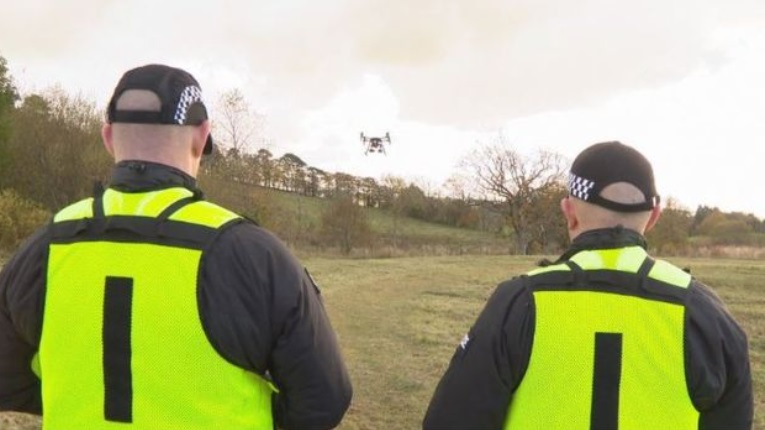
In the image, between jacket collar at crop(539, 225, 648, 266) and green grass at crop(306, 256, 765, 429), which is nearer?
jacket collar at crop(539, 225, 648, 266)

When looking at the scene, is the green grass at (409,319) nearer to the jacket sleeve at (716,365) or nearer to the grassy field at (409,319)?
the grassy field at (409,319)

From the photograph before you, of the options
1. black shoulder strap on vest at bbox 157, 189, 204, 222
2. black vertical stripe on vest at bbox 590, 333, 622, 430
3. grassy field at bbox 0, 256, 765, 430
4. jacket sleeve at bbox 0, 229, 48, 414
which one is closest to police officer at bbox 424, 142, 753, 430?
black vertical stripe on vest at bbox 590, 333, 622, 430

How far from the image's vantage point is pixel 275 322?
7.66ft

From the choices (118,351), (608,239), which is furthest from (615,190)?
(118,351)

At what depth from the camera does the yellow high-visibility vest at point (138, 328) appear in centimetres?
224

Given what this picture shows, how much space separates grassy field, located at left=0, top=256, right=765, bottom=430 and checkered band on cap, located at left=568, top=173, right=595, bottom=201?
223 inches

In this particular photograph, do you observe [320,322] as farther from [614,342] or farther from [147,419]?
[614,342]

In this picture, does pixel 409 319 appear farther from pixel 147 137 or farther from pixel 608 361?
pixel 147 137

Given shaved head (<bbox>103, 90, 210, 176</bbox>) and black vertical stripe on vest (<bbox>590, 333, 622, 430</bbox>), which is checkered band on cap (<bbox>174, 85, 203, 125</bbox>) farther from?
black vertical stripe on vest (<bbox>590, 333, 622, 430</bbox>)

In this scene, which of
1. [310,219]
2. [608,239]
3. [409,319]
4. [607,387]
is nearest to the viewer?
[607,387]

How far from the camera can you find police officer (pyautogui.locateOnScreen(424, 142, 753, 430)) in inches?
97.8

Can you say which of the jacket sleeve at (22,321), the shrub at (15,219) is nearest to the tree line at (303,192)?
the shrub at (15,219)

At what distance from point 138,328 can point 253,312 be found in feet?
1.17

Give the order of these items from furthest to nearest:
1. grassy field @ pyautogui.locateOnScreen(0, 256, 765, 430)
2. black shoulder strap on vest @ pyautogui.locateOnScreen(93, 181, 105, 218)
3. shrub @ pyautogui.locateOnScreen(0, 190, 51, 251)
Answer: shrub @ pyautogui.locateOnScreen(0, 190, 51, 251), grassy field @ pyautogui.locateOnScreen(0, 256, 765, 430), black shoulder strap on vest @ pyautogui.locateOnScreen(93, 181, 105, 218)
